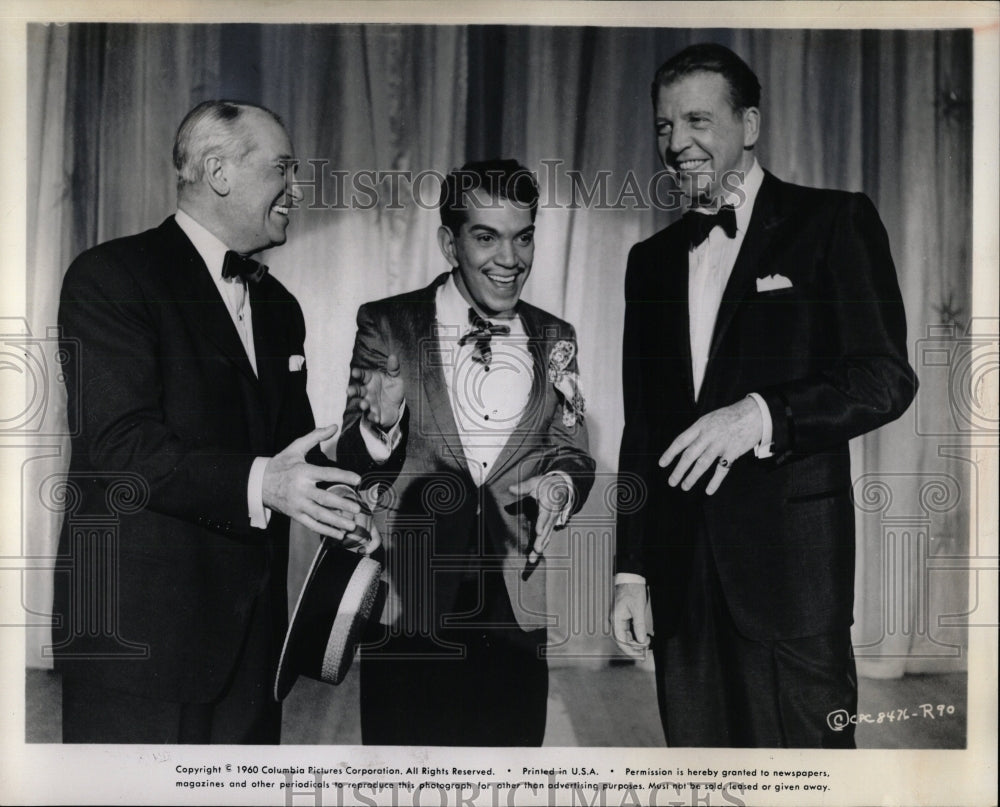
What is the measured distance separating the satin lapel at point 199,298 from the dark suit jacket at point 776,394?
1.37 m

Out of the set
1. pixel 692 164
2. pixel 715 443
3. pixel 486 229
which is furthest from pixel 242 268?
pixel 715 443

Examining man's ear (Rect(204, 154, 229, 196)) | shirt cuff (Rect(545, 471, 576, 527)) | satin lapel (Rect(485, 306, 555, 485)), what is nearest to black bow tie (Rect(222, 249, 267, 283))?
man's ear (Rect(204, 154, 229, 196))

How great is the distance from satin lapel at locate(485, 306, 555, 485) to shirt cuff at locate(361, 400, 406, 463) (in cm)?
36

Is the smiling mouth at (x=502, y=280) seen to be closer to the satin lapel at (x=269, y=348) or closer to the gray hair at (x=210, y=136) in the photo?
the satin lapel at (x=269, y=348)

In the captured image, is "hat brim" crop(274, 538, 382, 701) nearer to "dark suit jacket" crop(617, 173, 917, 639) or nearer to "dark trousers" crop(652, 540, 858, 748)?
"dark suit jacket" crop(617, 173, 917, 639)

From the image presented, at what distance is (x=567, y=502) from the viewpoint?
3449 mm

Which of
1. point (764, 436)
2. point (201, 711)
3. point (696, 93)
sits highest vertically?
point (696, 93)

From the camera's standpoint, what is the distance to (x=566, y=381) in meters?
3.45

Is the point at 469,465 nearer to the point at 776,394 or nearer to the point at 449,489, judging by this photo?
the point at 449,489

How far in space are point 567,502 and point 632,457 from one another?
0.91 ft

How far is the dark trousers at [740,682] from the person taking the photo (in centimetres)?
342

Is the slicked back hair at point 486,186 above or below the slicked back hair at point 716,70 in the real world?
below

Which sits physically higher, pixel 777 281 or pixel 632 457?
pixel 777 281

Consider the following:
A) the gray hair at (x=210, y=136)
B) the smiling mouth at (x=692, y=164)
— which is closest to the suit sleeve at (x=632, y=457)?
the smiling mouth at (x=692, y=164)
